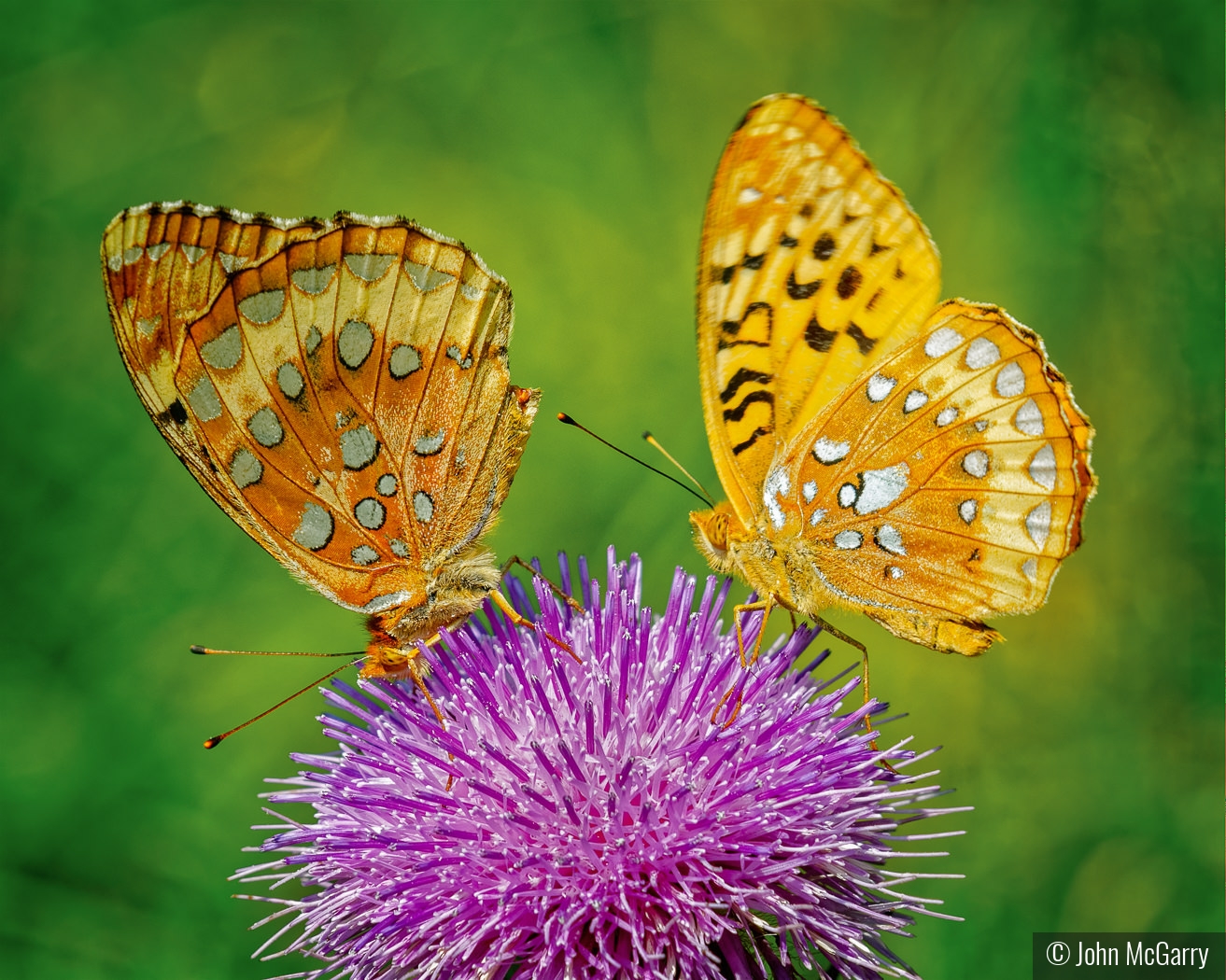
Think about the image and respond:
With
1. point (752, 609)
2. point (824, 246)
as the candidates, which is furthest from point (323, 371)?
point (824, 246)

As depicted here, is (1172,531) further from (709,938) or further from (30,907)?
(30,907)

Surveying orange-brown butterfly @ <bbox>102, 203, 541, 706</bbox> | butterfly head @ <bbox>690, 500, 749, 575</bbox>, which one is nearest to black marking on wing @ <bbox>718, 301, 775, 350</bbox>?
butterfly head @ <bbox>690, 500, 749, 575</bbox>

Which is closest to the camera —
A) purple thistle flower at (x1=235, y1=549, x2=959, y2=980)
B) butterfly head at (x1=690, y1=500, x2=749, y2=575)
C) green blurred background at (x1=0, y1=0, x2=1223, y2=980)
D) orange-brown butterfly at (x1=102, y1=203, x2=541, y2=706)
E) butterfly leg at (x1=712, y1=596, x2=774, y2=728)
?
purple thistle flower at (x1=235, y1=549, x2=959, y2=980)

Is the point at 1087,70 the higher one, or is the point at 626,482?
the point at 1087,70

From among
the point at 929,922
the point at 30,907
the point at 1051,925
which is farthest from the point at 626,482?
the point at 30,907

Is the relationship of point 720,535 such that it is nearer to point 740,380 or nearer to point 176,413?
point 740,380

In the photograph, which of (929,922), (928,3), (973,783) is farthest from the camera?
(928,3)

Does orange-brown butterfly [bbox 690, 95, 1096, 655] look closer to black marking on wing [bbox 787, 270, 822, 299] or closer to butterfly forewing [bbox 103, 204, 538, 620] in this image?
black marking on wing [bbox 787, 270, 822, 299]
